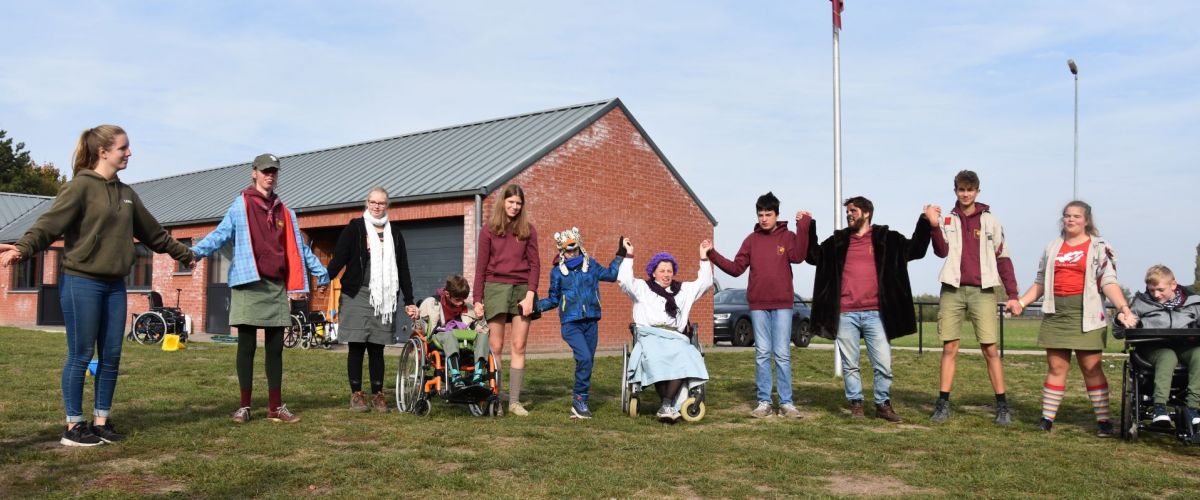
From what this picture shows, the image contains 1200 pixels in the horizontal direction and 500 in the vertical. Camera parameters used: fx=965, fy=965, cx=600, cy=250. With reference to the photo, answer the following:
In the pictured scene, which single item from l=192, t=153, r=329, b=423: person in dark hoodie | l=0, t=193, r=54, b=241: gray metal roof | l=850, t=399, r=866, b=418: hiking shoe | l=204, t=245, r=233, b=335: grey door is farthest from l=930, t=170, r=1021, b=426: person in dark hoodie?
l=0, t=193, r=54, b=241: gray metal roof

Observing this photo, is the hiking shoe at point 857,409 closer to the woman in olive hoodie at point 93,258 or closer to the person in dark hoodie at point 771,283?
the person in dark hoodie at point 771,283

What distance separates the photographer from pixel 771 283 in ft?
26.3

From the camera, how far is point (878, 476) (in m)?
5.32

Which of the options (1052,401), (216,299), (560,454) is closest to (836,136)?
(1052,401)

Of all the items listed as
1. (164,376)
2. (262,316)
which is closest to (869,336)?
(262,316)

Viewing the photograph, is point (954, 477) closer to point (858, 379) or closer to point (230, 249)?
point (858, 379)

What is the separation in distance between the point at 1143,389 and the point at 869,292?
203 cm

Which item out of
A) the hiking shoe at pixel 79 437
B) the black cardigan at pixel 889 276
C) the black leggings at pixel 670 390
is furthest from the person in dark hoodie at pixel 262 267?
the black cardigan at pixel 889 276

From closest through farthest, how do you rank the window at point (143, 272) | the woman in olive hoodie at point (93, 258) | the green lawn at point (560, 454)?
the green lawn at point (560, 454) < the woman in olive hoodie at point (93, 258) < the window at point (143, 272)

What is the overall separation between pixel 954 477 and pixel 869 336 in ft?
8.59

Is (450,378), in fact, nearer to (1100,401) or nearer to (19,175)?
(1100,401)

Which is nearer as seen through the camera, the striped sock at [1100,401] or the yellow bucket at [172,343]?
the striped sock at [1100,401]

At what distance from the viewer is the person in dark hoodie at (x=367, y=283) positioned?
7562 millimetres

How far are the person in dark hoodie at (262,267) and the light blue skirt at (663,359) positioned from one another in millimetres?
2641
